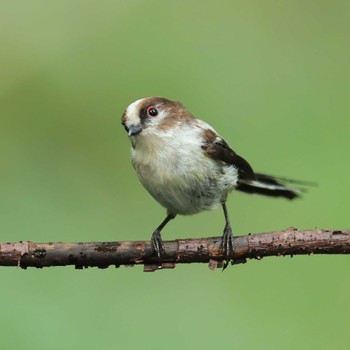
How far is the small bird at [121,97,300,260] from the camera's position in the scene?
10.4 ft

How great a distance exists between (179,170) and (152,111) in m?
0.28

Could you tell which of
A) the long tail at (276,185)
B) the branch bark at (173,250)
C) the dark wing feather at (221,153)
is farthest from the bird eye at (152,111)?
the branch bark at (173,250)

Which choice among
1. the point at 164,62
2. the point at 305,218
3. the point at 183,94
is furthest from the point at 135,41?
the point at 305,218

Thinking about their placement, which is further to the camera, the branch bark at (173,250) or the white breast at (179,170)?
the white breast at (179,170)

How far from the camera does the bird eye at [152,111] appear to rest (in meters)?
3.20

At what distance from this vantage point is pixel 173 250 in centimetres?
269

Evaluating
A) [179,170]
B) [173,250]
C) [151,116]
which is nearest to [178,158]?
[179,170]

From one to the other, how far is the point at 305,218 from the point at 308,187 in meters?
0.26

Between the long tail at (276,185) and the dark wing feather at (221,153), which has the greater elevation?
the dark wing feather at (221,153)

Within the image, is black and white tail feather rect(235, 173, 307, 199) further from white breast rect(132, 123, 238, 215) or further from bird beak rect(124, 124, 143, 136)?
bird beak rect(124, 124, 143, 136)

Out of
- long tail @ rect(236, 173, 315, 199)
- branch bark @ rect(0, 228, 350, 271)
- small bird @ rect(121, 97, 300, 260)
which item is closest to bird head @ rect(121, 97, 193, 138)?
small bird @ rect(121, 97, 300, 260)

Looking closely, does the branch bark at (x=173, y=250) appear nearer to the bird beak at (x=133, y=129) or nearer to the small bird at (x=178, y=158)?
the small bird at (x=178, y=158)

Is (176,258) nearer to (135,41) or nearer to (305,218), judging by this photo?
(305,218)

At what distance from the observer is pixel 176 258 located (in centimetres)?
270
